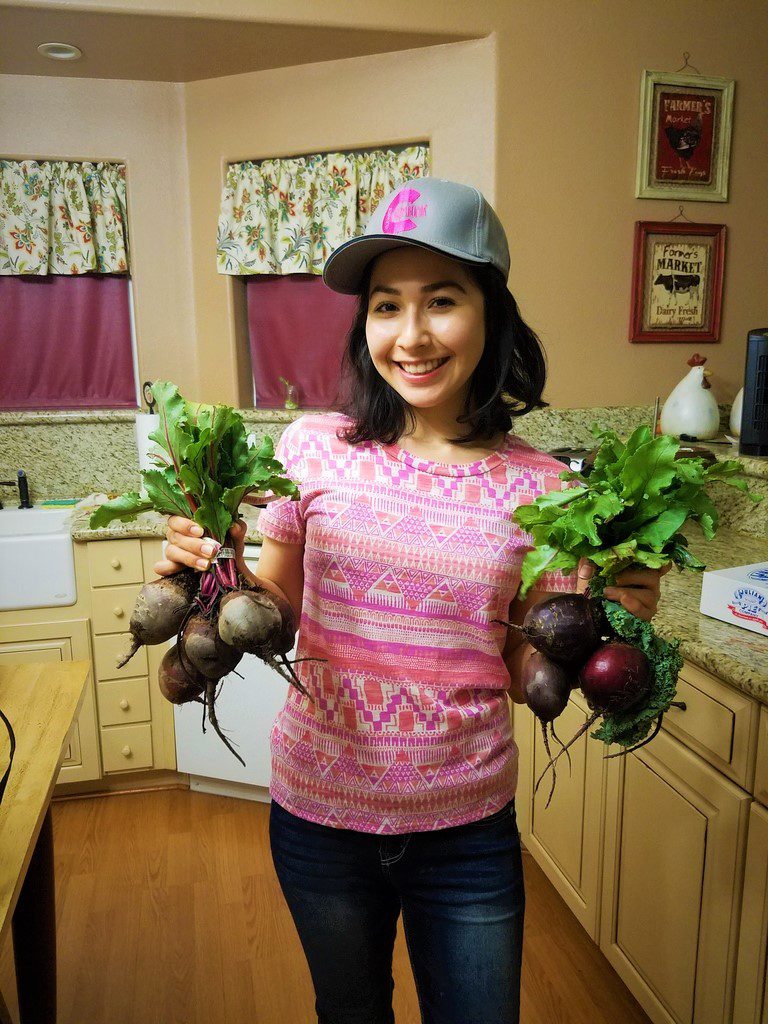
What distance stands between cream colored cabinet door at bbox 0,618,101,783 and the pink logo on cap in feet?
6.67

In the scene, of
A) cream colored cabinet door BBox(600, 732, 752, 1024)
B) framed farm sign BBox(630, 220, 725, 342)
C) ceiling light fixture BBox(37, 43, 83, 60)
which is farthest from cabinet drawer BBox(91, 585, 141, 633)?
framed farm sign BBox(630, 220, 725, 342)

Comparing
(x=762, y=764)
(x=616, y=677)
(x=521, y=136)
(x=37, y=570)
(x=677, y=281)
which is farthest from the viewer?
(x=677, y=281)

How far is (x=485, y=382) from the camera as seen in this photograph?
3.75 feet

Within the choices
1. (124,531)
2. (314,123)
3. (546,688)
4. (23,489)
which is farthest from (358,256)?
(23,489)

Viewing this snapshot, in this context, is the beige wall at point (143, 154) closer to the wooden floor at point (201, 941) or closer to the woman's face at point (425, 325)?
the wooden floor at point (201, 941)

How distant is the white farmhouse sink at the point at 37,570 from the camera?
2.49 meters

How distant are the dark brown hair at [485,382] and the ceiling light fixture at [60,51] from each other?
7.42ft

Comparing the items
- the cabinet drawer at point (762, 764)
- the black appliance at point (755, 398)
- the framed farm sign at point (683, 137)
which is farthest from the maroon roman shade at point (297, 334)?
the cabinet drawer at point (762, 764)

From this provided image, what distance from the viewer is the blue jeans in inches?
39.7

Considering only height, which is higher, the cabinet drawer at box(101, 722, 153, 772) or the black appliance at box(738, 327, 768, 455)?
the black appliance at box(738, 327, 768, 455)

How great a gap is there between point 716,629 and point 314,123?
2.35 meters

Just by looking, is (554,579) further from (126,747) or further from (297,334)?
(297,334)

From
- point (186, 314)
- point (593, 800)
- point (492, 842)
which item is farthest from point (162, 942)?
point (186, 314)

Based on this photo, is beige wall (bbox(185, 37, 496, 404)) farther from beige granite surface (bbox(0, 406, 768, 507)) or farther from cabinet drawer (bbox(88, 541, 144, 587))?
cabinet drawer (bbox(88, 541, 144, 587))
